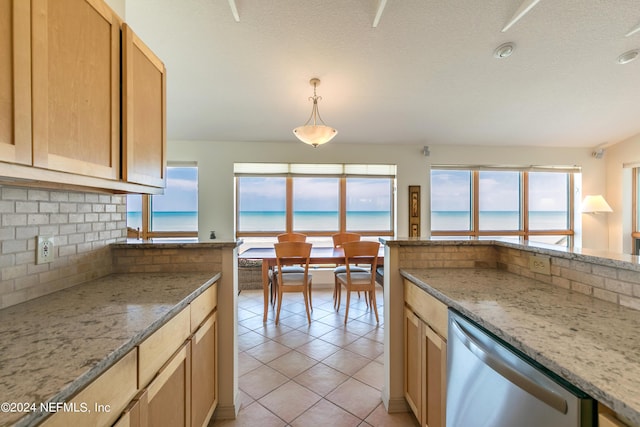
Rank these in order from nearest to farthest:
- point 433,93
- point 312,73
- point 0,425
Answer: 1. point 0,425
2. point 312,73
3. point 433,93

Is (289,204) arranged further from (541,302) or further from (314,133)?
(541,302)

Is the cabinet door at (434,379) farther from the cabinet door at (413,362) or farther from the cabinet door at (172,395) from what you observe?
the cabinet door at (172,395)

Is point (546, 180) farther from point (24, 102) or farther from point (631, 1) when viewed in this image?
point (24, 102)

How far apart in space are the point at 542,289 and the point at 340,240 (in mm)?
2827

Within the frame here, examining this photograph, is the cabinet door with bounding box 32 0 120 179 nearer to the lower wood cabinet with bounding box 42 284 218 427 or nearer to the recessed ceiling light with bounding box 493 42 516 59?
the lower wood cabinet with bounding box 42 284 218 427

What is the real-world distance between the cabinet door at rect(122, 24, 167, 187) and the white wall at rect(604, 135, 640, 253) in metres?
6.58

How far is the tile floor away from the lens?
5.32ft

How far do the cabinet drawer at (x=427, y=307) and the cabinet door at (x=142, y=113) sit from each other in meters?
1.46

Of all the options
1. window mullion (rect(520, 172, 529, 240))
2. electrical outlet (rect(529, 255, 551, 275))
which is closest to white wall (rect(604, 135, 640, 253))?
window mullion (rect(520, 172, 529, 240))

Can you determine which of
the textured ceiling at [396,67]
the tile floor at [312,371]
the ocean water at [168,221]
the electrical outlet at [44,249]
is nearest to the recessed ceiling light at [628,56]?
the textured ceiling at [396,67]

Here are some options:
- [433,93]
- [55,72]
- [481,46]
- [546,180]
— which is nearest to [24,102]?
[55,72]

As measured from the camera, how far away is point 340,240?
398 centimetres

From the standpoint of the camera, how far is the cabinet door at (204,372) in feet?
4.08

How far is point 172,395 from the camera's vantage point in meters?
1.04
